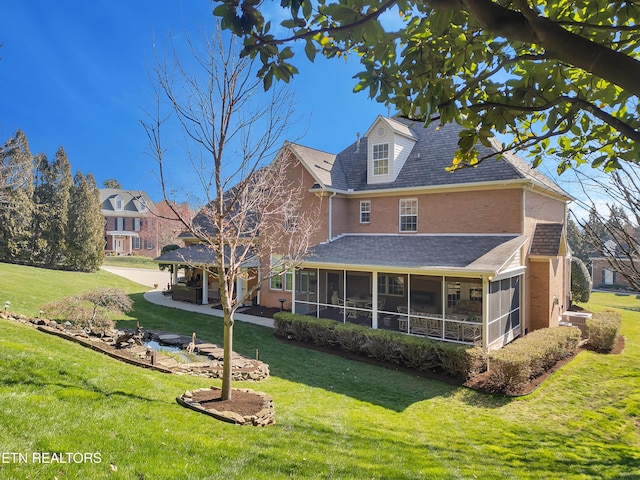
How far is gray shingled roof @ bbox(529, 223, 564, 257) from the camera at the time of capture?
15089 mm

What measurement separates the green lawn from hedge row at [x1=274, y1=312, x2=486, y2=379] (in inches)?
30.8

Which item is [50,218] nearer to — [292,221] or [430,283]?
[292,221]

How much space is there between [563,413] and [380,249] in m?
8.79

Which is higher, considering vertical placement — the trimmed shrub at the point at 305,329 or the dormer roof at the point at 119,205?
the dormer roof at the point at 119,205

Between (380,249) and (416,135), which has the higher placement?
(416,135)

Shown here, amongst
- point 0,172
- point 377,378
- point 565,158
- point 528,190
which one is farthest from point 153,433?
point 0,172

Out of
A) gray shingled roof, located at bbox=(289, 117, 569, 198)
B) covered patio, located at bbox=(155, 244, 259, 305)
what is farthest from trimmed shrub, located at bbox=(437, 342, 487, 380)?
covered patio, located at bbox=(155, 244, 259, 305)

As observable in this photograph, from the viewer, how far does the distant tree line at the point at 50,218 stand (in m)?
30.8

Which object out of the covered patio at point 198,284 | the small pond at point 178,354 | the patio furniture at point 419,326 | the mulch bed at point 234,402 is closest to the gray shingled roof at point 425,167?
the patio furniture at point 419,326

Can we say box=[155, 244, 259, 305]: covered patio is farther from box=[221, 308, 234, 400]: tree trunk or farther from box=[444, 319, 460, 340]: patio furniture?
box=[221, 308, 234, 400]: tree trunk

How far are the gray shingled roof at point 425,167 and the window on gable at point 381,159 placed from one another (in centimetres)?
70

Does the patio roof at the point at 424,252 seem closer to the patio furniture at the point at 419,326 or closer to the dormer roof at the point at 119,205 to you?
the patio furniture at the point at 419,326

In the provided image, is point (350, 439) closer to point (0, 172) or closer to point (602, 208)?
point (602, 208)

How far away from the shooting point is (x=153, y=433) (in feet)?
16.1
